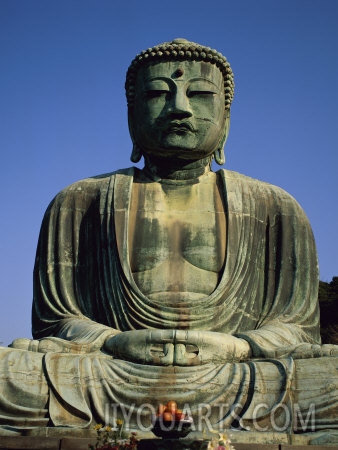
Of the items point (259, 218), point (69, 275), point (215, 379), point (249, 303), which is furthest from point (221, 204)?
point (215, 379)

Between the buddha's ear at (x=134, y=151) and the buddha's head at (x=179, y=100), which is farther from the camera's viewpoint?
the buddha's ear at (x=134, y=151)

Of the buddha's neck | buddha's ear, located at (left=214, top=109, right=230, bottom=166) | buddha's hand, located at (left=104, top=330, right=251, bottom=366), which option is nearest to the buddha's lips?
the buddha's neck

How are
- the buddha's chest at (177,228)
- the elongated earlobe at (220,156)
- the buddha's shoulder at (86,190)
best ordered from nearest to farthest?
the buddha's chest at (177,228), the buddha's shoulder at (86,190), the elongated earlobe at (220,156)

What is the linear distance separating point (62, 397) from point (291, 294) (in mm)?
3293

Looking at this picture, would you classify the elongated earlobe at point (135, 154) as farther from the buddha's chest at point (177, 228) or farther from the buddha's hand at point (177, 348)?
the buddha's hand at point (177, 348)

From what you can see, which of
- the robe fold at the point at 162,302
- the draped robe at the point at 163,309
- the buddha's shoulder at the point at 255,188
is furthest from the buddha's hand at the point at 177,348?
the buddha's shoulder at the point at 255,188

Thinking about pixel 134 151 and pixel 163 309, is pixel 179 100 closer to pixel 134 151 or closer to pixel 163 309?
pixel 134 151

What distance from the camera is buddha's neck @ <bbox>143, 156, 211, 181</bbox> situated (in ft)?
36.3

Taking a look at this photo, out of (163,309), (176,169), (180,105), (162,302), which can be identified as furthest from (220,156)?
(163,309)

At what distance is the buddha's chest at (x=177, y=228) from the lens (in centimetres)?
1038

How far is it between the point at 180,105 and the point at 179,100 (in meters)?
0.08

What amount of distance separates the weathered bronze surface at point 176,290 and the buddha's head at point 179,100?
0.02 metres

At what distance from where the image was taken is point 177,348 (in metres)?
9.01

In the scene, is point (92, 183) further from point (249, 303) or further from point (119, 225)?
point (249, 303)
